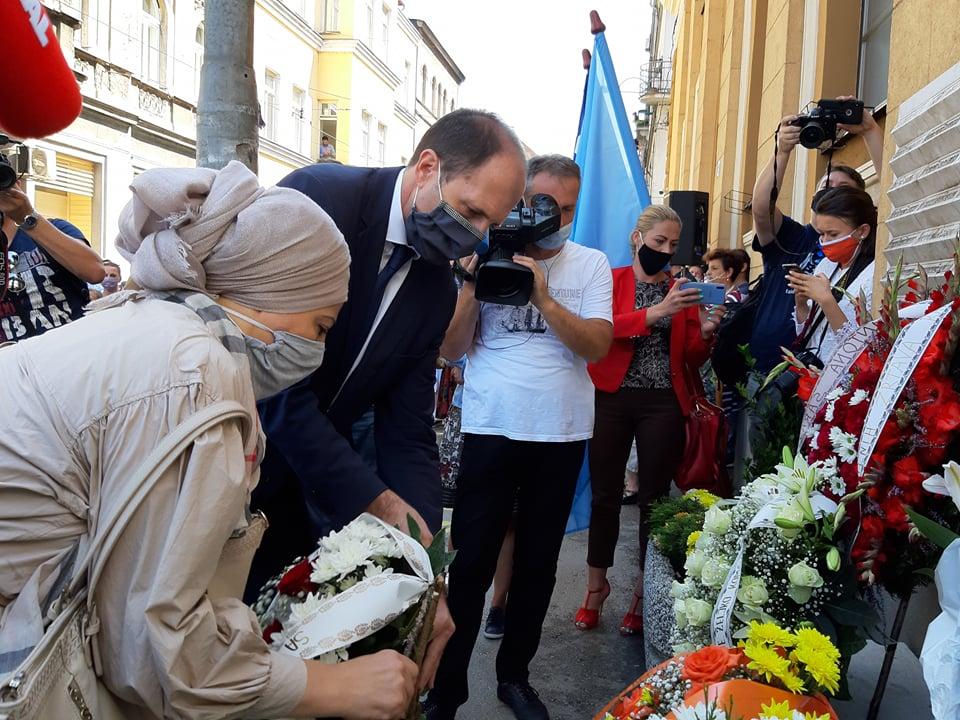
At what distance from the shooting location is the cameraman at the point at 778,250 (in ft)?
14.4

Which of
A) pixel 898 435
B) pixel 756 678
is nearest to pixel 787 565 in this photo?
pixel 756 678

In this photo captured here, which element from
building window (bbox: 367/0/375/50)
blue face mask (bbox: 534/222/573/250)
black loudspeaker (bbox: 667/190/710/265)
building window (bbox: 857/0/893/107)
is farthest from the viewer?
building window (bbox: 367/0/375/50)

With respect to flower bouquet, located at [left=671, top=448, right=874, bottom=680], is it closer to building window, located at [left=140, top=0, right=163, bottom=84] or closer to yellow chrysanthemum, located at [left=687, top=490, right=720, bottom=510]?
yellow chrysanthemum, located at [left=687, top=490, right=720, bottom=510]

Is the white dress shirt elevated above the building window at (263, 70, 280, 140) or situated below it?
below

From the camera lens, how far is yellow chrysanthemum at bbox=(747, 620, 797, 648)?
181 centimetres

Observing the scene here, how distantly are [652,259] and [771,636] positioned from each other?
2.92 meters

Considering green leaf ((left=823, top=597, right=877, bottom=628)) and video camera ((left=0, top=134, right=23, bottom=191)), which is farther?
video camera ((left=0, top=134, right=23, bottom=191))

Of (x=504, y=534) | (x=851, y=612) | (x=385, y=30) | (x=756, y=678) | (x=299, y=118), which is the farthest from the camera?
(x=385, y=30)

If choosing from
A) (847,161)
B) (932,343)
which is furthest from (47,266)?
(847,161)

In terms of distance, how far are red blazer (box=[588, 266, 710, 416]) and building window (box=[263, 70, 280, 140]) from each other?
24631 mm

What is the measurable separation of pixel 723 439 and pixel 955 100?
238 centimetres

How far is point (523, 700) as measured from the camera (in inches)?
135

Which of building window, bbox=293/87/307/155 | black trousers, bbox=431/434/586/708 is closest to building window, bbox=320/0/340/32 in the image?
building window, bbox=293/87/307/155

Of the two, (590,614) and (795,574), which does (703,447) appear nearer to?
(590,614)
